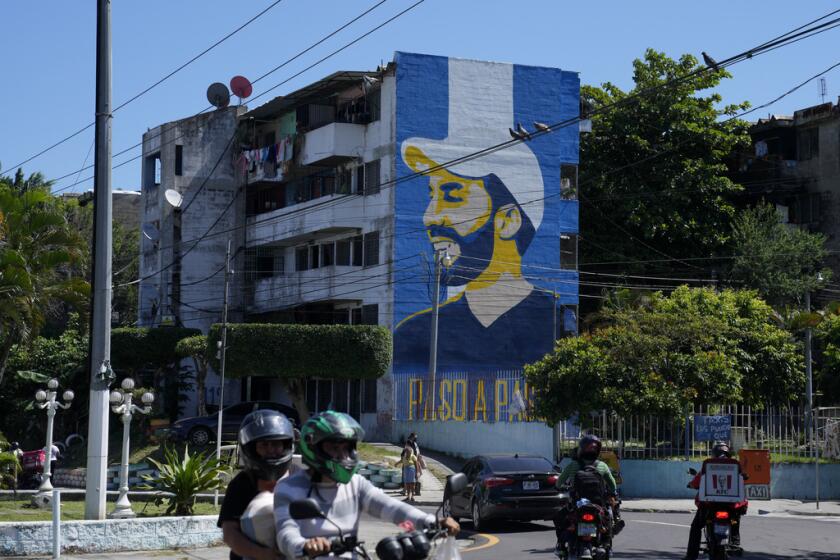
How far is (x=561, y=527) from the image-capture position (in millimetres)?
13609

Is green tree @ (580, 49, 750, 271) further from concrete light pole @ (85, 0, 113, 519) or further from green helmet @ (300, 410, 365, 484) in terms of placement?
green helmet @ (300, 410, 365, 484)

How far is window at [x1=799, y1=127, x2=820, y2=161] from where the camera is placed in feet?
183

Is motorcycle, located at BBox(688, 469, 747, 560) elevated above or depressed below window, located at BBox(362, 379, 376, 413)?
below

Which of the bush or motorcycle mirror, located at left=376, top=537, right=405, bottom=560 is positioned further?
the bush

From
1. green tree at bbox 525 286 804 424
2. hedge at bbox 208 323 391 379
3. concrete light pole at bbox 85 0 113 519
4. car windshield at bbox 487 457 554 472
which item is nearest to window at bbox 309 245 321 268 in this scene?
hedge at bbox 208 323 391 379

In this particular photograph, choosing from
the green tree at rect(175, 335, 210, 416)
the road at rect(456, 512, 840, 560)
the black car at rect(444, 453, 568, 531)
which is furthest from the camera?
the green tree at rect(175, 335, 210, 416)

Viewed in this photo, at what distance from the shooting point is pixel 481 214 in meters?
48.6

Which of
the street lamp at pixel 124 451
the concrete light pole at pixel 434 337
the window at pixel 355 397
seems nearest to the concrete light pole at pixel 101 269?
the street lamp at pixel 124 451

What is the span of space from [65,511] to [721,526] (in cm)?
1137

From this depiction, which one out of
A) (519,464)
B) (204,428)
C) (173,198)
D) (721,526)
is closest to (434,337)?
(204,428)

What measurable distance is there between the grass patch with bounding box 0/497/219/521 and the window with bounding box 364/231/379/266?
82.9ft

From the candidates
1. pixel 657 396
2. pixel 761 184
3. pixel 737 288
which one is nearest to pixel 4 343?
pixel 657 396

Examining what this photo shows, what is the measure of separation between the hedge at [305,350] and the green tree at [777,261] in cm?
1878

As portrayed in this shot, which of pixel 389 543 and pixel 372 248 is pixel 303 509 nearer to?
pixel 389 543
